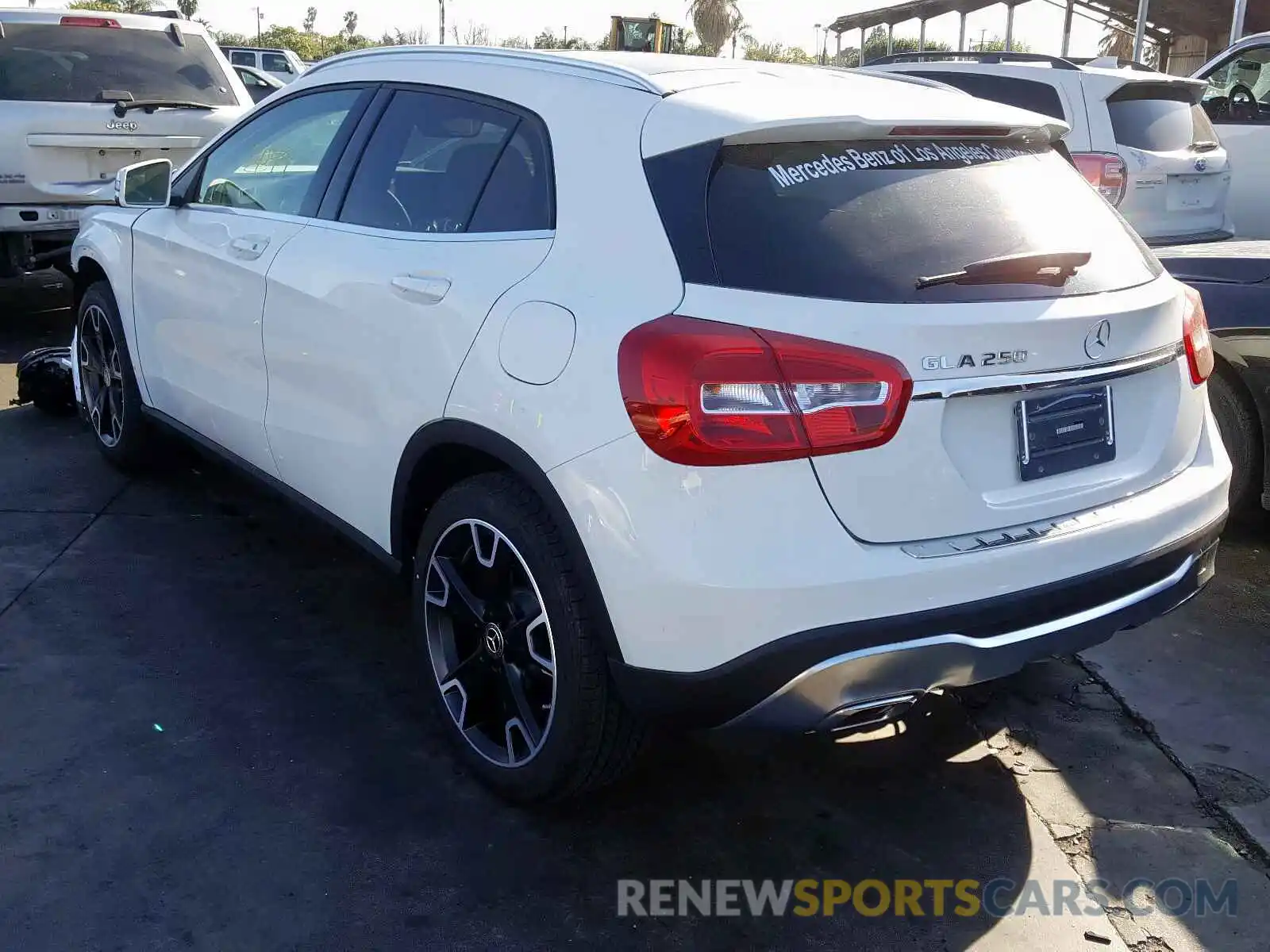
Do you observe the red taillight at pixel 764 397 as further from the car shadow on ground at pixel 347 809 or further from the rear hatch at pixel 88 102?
the rear hatch at pixel 88 102

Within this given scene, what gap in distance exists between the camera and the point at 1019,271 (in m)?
2.68

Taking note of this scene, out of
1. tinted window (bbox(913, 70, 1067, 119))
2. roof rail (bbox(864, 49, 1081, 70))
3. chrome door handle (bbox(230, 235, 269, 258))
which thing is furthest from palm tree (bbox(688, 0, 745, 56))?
chrome door handle (bbox(230, 235, 269, 258))

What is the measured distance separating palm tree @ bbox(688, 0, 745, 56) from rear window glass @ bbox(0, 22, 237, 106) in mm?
57870

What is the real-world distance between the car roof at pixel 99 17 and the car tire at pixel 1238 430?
679 centimetres

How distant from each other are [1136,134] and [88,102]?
6.54 metres

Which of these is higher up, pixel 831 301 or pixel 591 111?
pixel 591 111

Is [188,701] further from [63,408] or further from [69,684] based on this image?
[63,408]

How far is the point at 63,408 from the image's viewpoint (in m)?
6.33

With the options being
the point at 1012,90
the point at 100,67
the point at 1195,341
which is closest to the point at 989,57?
the point at 1012,90

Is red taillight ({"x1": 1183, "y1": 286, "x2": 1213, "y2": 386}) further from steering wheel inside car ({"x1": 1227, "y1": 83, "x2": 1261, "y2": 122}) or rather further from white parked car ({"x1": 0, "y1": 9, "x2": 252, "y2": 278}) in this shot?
steering wheel inside car ({"x1": 1227, "y1": 83, "x2": 1261, "y2": 122})

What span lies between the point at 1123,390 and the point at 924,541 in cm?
70

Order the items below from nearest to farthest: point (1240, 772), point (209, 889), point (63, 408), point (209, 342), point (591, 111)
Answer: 1. point (209, 889)
2. point (591, 111)
3. point (1240, 772)
4. point (209, 342)
5. point (63, 408)

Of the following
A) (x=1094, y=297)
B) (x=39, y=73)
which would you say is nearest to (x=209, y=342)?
(x=1094, y=297)

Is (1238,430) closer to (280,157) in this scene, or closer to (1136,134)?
(280,157)
